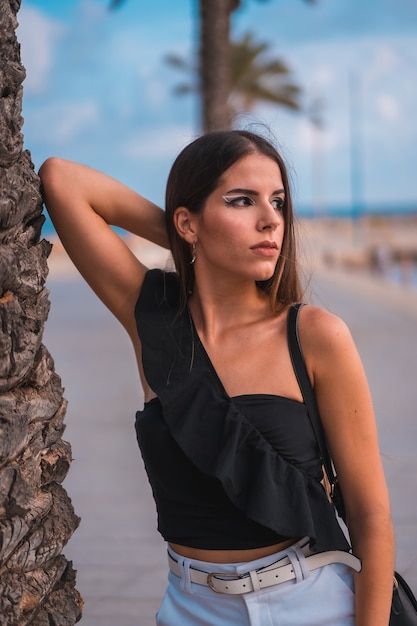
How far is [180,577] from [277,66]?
3923 cm

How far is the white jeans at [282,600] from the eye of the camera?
2326 millimetres

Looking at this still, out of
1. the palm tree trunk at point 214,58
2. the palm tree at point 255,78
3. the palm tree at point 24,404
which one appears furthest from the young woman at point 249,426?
the palm tree at point 255,78

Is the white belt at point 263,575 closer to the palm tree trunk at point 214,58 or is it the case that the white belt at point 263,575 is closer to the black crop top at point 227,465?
the black crop top at point 227,465

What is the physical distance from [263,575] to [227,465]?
270 mm

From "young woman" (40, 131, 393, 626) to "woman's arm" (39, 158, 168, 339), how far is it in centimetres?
1

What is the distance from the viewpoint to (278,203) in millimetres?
2561

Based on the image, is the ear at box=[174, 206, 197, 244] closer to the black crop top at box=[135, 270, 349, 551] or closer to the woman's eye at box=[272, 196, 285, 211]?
the woman's eye at box=[272, 196, 285, 211]

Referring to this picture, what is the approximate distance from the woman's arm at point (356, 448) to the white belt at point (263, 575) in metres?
0.05

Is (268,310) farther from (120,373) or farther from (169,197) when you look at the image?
(120,373)

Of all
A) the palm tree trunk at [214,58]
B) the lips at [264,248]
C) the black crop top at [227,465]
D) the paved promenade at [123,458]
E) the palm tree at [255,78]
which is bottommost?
the paved promenade at [123,458]

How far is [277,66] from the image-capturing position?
40.2m

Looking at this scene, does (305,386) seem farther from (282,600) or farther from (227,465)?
Answer: (282,600)

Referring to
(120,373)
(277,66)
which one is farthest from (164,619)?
(277,66)

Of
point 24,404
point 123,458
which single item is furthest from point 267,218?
point 123,458
